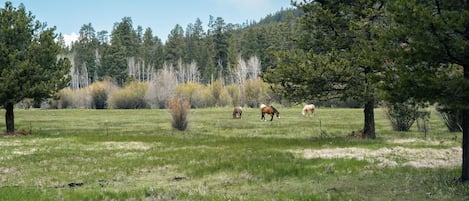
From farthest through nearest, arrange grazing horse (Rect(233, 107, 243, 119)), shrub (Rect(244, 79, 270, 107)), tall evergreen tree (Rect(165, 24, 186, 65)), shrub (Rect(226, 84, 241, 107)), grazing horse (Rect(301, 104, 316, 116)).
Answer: tall evergreen tree (Rect(165, 24, 186, 65)), shrub (Rect(226, 84, 241, 107)), shrub (Rect(244, 79, 270, 107)), grazing horse (Rect(301, 104, 316, 116)), grazing horse (Rect(233, 107, 243, 119))

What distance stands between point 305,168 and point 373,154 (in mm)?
4601

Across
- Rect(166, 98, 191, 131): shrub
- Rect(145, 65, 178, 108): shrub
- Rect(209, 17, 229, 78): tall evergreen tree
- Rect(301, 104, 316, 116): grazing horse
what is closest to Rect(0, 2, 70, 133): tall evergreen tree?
Rect(166, 98, 191, 131): shrub

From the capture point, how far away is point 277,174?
45.8 ft

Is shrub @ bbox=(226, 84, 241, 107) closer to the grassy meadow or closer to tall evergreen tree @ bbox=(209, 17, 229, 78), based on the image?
tall evergreen tree @ bbox=(209, 17, 229, 78)

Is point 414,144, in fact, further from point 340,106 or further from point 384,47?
point 340,106

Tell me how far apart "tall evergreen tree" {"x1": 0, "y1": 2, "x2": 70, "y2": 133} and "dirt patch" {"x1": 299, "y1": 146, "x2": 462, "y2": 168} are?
21.0 meters

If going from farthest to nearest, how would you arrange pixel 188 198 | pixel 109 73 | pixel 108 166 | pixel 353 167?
pixel 109 73 < pixel 108 166 < pixel 353 167 < pixel 188 198

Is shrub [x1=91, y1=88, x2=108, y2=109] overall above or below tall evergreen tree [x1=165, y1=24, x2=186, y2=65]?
below

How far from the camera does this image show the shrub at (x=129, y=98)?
91.6m

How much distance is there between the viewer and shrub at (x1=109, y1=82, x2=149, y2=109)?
91.6 meters

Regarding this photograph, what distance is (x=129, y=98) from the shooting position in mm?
91875

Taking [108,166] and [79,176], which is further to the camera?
[108,166]

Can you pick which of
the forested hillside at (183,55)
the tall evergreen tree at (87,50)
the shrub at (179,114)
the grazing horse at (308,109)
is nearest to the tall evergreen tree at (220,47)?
the forested hillside at (183,55)

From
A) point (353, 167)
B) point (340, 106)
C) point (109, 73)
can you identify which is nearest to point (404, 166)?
point (353, 167)
